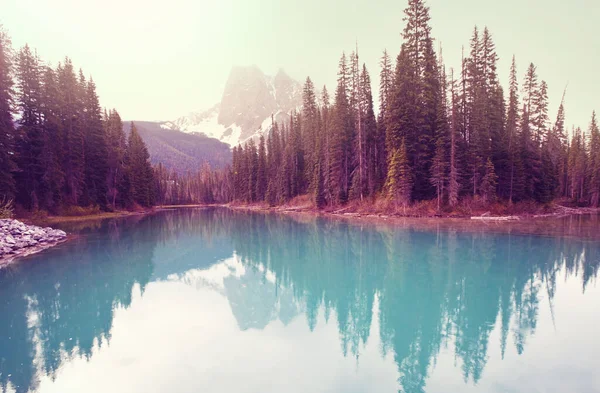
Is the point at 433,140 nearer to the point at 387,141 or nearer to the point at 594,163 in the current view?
the point at 387,141

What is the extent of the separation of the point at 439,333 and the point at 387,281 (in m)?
4.52

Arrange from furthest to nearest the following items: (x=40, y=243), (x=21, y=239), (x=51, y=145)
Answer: (x=51, y=145)
(x=40, y=243)
(x=21, y=239)

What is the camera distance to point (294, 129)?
67.5 meters

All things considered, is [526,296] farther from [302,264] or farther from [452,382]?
[302,264]

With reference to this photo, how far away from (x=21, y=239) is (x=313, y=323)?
2202cm

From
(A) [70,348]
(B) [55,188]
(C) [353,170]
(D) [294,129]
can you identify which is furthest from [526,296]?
(D) [294,129]

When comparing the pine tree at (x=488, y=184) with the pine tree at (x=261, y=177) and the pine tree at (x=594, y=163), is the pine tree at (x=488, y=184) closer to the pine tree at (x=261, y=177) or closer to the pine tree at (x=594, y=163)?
the pine tree at (x=594, y=163)

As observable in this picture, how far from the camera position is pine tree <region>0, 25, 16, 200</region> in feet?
98.8

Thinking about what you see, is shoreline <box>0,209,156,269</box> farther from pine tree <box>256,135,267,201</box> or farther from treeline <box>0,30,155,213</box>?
pine tree <box>256,135,267,201</box>

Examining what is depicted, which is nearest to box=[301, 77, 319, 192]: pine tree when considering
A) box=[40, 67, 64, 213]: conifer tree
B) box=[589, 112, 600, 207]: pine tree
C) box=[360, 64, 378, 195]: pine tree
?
box=[360, 64, 378, 195]: pine tree

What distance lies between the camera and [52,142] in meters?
38.7

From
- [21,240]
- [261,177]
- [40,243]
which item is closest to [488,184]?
[40,243]

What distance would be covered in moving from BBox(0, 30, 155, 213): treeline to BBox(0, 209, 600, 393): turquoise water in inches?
983

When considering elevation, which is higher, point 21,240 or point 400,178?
point 400,178
